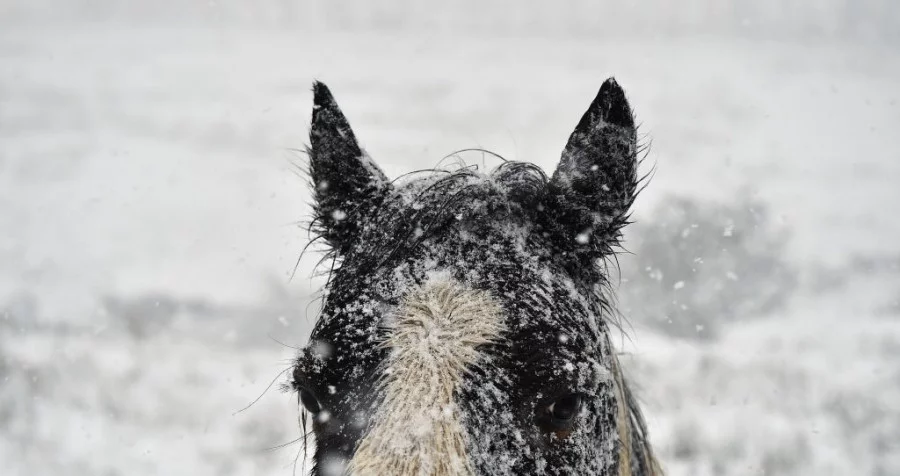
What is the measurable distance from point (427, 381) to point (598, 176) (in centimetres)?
98

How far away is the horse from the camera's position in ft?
5.93

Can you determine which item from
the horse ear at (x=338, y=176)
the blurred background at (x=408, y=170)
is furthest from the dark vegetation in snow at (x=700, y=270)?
the horse ear at (x=338, y=176)

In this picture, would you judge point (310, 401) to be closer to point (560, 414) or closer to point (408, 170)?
point (560, 414)

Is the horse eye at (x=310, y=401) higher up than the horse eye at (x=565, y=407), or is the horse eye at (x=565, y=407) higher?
the horse eye at (x=565, y=407)

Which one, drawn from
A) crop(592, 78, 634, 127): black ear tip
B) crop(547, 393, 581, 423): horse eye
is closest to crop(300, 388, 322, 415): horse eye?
crop(547, 393, 581, 423): horse eye

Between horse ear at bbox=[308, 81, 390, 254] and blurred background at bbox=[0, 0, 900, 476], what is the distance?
108 inches

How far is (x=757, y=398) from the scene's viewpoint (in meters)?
7.86

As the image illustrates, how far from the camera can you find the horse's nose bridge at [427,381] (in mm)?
1721

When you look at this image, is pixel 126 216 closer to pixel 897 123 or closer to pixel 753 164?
pixel 753 164

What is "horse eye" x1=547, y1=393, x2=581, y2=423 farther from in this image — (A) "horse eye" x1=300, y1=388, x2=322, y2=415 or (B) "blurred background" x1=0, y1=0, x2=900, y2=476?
(B) "blurred background" x1=0, y1=0, x2=900, y2=476

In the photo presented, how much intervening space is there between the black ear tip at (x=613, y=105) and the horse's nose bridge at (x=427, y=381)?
786mm

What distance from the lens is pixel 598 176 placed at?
7.67ft

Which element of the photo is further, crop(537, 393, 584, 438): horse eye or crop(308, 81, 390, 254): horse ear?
crop(308, 81, 390, 254): horse ear

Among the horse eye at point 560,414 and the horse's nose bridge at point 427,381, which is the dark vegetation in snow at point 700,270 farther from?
the horse's nose bridge at point 427,381
